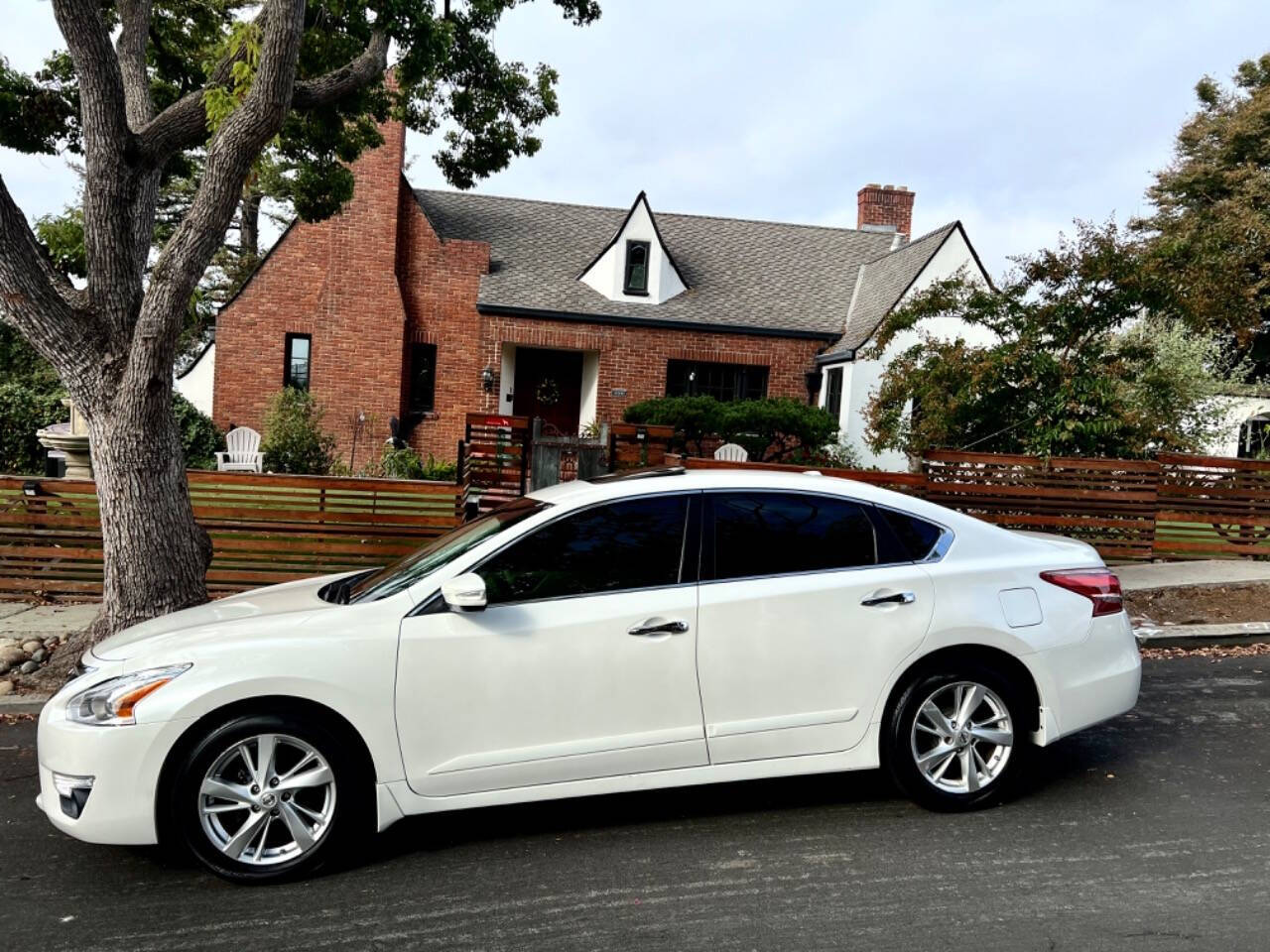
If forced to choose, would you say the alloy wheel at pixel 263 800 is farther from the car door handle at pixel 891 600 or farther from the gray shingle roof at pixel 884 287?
the gray shingle roof at pixel 884 287

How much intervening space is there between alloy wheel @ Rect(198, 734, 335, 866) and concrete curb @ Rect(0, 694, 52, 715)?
3375mm

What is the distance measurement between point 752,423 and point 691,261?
6556mm

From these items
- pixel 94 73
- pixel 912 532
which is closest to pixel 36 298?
pixel 94 73

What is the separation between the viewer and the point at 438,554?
461cm

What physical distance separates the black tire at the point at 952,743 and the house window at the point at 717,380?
1772 cm

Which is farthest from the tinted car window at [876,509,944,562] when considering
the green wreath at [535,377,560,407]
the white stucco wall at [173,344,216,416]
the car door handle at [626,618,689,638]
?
the white stucco wall at [173,344,216,416]

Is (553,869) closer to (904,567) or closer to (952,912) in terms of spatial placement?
(952,912)

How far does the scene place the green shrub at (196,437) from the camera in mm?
16703

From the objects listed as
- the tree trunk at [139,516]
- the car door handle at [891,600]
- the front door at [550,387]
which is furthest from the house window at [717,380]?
the car door handle at [891,600]

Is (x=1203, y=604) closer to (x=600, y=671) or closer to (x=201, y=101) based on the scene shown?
(x=600, y=671)

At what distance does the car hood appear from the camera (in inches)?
159

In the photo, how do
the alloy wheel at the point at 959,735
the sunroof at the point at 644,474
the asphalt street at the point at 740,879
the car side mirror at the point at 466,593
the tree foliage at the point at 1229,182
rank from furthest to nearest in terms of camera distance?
the tree foliage at the point at 1229,182 → the sunroof at the point at 644,474 → the alloy wheel at the point at 959,735 → the car side mirror at the point at 466,593 → the asphalt street at the point at 740,879

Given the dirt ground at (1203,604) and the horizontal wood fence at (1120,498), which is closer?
the dirt ground at (1203,604)

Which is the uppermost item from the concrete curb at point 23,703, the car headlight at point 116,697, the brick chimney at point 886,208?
the brick chimney at point 886,208
